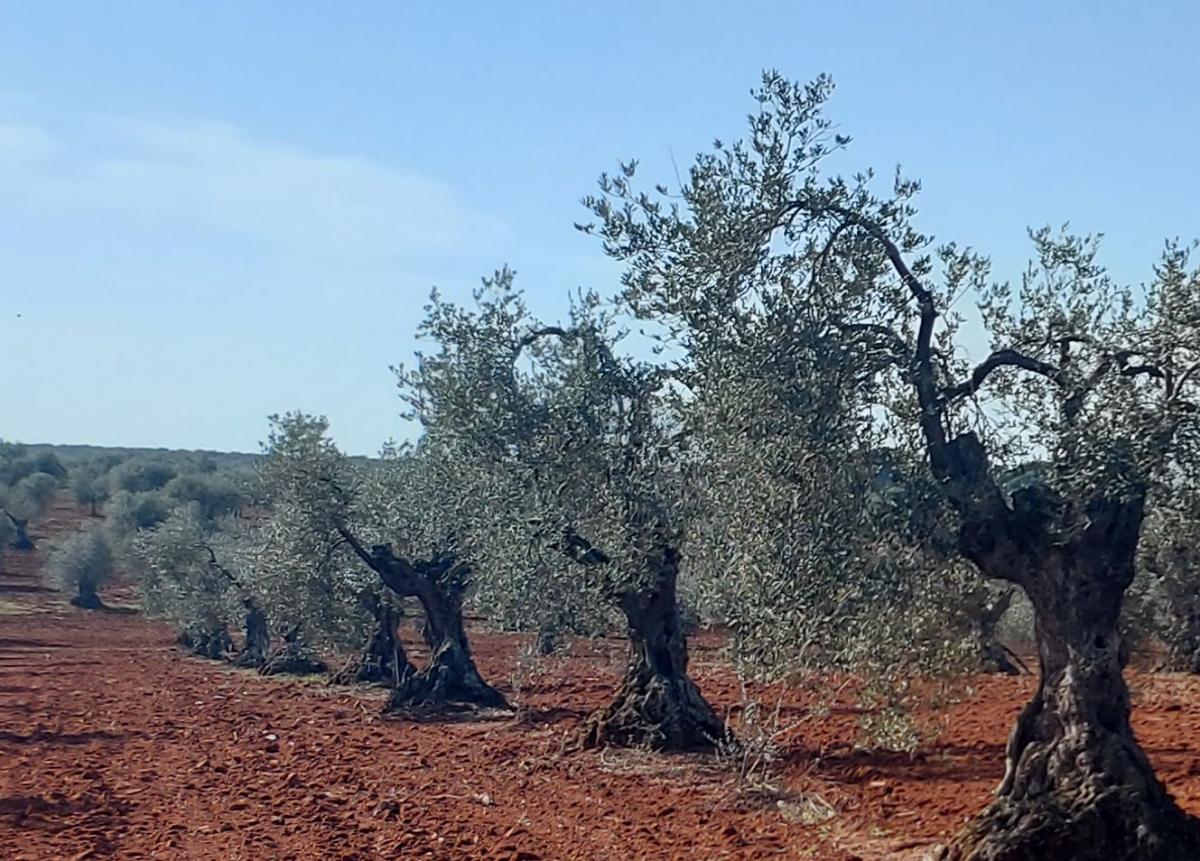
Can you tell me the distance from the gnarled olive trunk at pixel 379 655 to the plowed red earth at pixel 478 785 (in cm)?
343

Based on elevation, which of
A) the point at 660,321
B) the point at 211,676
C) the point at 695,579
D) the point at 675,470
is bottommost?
the point at 211,676

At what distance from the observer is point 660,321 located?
12.4m

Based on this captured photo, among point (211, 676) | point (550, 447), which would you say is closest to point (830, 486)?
point (550, 447)

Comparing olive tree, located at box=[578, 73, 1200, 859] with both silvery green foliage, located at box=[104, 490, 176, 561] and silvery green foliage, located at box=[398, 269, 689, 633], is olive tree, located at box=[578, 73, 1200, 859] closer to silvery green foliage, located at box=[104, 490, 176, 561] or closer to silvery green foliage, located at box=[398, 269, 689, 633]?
silvery green foliage, located at box=[398, 269, 689, 633]

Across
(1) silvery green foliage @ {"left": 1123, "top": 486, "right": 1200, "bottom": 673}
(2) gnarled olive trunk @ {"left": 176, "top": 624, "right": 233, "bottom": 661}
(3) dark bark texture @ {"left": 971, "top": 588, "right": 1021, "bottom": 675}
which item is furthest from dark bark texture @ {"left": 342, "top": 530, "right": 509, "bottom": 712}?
(2) gnarled olive trunk @ {"left": 176, "top": 624, "right": 233, "bottom": 661}

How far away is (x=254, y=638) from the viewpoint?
39.5m

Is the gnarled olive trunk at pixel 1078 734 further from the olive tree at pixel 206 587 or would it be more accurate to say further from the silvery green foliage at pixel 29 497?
the silvery green foliage at pixel 29 497

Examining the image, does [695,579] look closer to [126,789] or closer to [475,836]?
[475,836]

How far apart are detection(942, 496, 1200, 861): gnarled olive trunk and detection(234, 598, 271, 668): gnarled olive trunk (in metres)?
31.2

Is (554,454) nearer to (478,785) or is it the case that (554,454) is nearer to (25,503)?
(478,785)

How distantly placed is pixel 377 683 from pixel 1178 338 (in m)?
23.6

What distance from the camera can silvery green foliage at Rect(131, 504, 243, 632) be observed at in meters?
41.9

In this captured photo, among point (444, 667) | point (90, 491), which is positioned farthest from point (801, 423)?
point (90, 491)

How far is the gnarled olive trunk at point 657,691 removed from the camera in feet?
57.5
